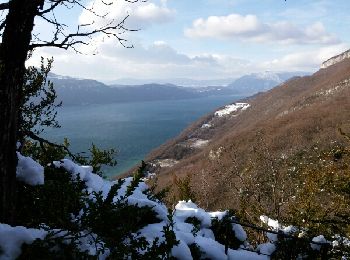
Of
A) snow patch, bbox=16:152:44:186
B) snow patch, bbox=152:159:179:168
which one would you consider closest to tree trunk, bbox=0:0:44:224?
snow patch, bbox=16:152:44:186

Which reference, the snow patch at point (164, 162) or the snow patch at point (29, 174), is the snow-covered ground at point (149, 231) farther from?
the snow patch at point (164, 162)

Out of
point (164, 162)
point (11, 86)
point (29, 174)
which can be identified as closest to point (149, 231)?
point (29, 174)

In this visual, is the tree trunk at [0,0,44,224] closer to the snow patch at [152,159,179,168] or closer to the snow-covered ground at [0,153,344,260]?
the snow-covered ground at [0,153,344,260]

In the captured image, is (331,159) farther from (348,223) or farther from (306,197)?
(348,223)

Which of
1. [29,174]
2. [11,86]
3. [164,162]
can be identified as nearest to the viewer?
[11,86]

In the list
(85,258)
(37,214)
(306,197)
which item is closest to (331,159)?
(306,197)

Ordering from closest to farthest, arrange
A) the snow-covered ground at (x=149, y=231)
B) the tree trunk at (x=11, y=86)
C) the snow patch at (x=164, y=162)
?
the snow-covered ground at (x=149, y=231)
the tree trunk at (x=11, y=86)
the snow patch at (x=164, y=162)

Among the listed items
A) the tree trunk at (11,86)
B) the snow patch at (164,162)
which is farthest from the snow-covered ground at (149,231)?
the snow patch at (164,162)

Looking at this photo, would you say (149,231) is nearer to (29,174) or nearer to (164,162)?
(29,174)
